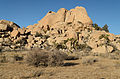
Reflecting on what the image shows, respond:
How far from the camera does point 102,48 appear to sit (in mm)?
26609

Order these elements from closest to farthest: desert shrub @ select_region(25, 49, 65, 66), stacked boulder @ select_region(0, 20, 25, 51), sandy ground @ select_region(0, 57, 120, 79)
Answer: sandy ground @ select_region(0, 57, 120, 79)
desert shrub @ select_region(25, 49, 65, 66)
stacked boulder @ select_region(0, 20, 25, 51)

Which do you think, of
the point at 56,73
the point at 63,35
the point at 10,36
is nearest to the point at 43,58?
the point at 56,73

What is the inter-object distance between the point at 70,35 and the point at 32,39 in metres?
10.8

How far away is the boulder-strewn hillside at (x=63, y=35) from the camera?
1304 inches

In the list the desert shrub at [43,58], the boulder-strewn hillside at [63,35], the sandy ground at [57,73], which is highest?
the boulder-strewn hillside at [63,35]

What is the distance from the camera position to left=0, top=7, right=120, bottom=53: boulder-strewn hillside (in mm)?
33131

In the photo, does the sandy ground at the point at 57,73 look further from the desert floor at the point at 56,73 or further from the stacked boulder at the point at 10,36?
the stacked boulder at the point at 10,36

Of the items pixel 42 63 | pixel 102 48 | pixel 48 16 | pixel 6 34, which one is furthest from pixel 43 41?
pixel 42 63

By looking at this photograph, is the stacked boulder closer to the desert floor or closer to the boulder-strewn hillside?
the boulder-strewn hillside

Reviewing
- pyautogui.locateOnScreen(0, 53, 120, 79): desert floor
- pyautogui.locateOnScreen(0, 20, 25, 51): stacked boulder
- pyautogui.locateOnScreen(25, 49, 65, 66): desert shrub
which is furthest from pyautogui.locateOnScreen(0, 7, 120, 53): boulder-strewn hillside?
pyautogui.locateOnScreen(0, 53, 120, 79): desert floor

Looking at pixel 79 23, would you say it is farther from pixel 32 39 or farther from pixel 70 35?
pixel 32 39

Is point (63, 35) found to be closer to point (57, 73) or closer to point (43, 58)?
point (43, 58)

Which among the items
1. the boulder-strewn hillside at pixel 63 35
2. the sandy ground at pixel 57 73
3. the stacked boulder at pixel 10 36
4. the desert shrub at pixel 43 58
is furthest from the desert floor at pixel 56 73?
the stacked boulder at pixel 10 36

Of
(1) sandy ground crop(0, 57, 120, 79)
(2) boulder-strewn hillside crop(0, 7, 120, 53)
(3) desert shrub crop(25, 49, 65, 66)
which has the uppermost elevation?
(2) boulder-strewn hillside crop(0, 7, 120, 53)
